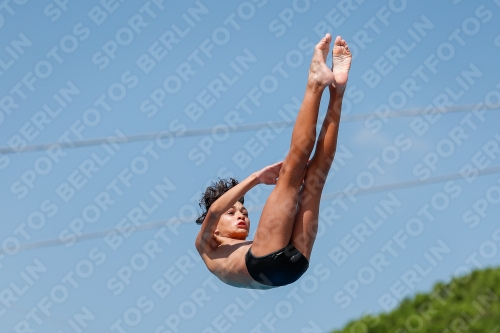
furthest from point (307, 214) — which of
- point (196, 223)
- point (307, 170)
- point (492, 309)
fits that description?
point (492, 309)

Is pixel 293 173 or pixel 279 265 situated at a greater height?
pixel 293 173

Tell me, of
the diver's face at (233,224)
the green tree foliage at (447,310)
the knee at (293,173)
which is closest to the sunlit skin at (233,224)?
the diver's face at (233,224)

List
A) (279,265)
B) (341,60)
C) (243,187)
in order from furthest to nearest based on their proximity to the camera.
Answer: (243,187)
(341,60)
(279,265)

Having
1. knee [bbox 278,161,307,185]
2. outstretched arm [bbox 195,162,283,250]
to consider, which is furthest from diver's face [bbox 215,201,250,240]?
knee [bbox 278,161,307,185]

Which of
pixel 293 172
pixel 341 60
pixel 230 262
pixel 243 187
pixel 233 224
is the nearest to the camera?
pixel 293 172

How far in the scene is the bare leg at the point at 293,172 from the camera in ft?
19.3

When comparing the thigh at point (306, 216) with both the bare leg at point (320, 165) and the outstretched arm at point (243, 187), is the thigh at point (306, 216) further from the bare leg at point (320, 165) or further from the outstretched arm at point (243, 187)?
the outstretched arm at point (243, 187)

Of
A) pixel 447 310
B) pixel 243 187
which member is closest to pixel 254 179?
pixel 243 187

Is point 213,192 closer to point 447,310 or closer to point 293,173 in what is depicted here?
point 293,173

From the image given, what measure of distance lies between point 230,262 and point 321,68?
165 centimetres

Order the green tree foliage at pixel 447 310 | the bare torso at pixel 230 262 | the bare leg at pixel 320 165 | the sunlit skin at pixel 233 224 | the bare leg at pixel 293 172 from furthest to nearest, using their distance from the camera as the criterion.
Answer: the green tree foliage at pixel 447 310, the sunlit skin at pixel 233 224, the bare torso at pixel 230 262, the bare leg at pixel 320 165, the bare leg at pixel 293 172

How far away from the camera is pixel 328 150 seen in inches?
236

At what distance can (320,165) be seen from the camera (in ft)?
19.7

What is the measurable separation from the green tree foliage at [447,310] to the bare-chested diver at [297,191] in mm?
11354
